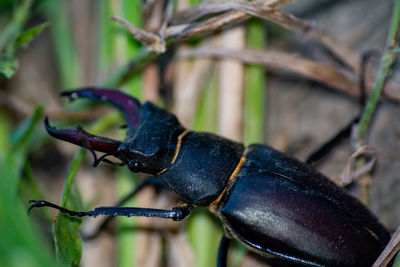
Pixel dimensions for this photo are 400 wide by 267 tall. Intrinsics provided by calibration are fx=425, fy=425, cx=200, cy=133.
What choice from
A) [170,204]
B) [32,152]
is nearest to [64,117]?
[32,152]

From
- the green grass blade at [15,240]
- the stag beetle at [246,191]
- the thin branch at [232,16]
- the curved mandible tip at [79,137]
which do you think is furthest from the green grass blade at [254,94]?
the green grass blade at [15,240]

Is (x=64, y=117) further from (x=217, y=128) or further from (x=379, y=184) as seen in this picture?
(x=379, y=184)

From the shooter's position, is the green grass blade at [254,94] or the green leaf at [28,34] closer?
the green leaf at [28,34]

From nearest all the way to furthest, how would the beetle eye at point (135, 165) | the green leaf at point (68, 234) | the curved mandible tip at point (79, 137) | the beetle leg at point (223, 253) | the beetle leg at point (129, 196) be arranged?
the green leaf at point (68, 234), the curved mandible tip at point (79, 137), the beetle eye at point (135, 165), the beetle leg at point (223, 253), the beetle leg at point (129, 196)

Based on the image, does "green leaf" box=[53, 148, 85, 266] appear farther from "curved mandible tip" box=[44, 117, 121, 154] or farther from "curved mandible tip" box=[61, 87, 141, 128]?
"curved mandible tip" box=[61, 87, 141, 128]

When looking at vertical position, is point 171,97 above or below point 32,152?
above

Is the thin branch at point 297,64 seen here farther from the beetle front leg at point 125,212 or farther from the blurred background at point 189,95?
the beetle front leg at point 125,212

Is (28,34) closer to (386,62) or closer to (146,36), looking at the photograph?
(146,36)
